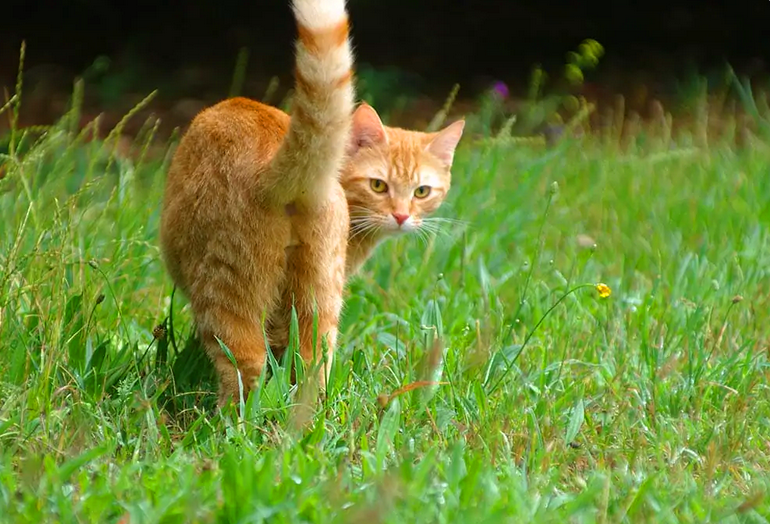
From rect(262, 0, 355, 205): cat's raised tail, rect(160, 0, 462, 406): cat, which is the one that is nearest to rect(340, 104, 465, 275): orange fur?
rect(160, 0, 462, 406): cat

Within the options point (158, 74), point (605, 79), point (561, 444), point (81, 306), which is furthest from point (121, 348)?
point (605, 79)

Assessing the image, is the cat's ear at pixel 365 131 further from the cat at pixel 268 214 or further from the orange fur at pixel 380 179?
the cat at pixel 268 214

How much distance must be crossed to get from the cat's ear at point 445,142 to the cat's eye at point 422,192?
16cm

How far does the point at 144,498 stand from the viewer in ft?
7.94

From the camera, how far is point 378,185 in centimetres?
423

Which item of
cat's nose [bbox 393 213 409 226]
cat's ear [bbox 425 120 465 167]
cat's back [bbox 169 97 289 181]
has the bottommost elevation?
cat's nose [bbox 393 213 409 226]

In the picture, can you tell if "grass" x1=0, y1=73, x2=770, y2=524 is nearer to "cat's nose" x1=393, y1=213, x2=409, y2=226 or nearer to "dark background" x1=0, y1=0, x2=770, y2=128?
"cat's nose" x1=393, y1=213, x2=409, y2=226

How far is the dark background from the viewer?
29.3 ft

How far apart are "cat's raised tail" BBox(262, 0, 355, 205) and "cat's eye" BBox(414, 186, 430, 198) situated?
49.3 inches

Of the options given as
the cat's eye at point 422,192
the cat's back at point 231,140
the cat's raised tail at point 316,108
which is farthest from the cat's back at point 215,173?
the cat's eye at point 422,192

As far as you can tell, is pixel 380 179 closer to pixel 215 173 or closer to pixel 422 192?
pixel 422 192

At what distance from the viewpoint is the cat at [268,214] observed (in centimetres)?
289

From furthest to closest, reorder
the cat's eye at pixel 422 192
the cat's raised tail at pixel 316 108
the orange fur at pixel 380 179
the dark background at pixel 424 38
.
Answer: the dark background at pixel 424 38, the cat's eye at pixel 422 192, the orange fur at pixel 380 179, the cat's raised tail at pixel 316 108

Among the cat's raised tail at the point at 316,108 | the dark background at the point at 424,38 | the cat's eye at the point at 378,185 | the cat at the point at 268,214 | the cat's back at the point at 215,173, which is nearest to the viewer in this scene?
the cat's raised tail at the point at 316,108
